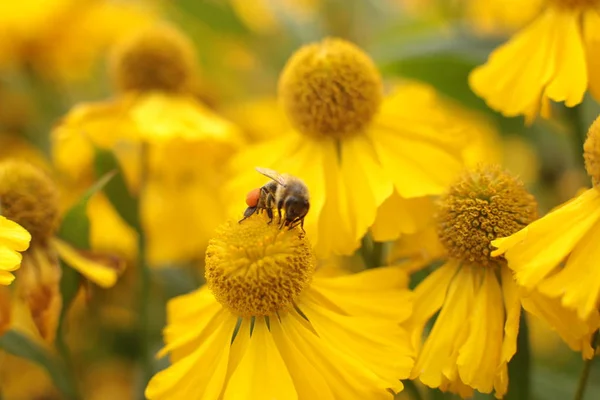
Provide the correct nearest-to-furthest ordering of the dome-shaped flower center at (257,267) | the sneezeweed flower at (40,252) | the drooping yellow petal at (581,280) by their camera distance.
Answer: the drooping yellow petal at (581,280) → the dome-shaped flower center at (257,267) → the sneezeweed flower at (40,252)

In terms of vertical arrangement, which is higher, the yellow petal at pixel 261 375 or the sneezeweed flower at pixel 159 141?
the sneezeweed flower at pixel 159 141

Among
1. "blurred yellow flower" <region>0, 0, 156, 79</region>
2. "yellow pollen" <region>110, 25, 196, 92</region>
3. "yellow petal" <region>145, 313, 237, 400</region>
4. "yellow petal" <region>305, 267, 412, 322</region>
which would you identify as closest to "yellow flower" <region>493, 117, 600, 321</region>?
"yellow petal" <region>305, 267, 412, 322</region>

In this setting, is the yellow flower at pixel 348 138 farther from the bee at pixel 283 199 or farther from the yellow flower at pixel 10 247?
the yellow flower at pixel 10 247

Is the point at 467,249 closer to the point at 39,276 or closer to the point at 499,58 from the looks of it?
the point at 499,58

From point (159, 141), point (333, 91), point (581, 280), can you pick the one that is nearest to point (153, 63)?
point (159, 141)

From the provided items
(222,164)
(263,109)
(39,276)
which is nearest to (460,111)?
(263,109)

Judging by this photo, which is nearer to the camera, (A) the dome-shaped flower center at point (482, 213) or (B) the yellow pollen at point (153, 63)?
(A) the dome-shaped flower center at point (482, 213)

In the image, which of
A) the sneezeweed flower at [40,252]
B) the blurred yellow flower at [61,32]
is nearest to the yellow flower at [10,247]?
the sneezeweed flower at [40,252]
